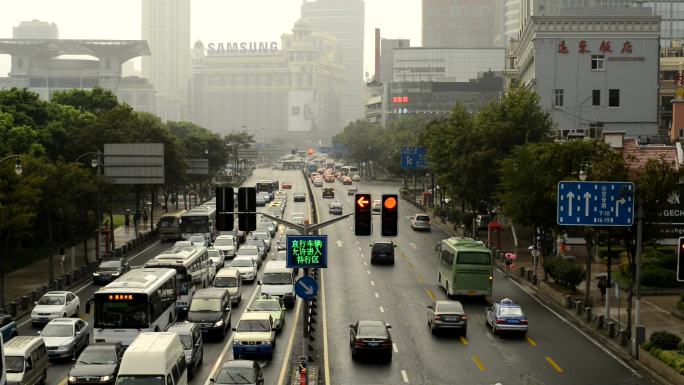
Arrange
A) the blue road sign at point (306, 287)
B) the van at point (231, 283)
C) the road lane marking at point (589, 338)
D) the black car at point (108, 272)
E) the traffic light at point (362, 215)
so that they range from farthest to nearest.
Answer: the black car at point (108, 272) → the van at point (231, 283) → the road lane marking at point (589, 338) → the blue road sign at point (306, 287) → the traffic light at point (362, 215)

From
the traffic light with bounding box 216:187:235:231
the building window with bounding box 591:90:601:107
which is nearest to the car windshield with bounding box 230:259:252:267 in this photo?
the traffic light with bounding box 216:187:235:231

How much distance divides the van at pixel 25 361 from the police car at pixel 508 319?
19902 millimetres

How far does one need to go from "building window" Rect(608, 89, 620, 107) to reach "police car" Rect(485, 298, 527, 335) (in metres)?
65.1

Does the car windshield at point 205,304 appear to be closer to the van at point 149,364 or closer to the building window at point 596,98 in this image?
the van at point 149,364

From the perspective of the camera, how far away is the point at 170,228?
8744 cm

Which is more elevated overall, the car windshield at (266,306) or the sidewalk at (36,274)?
the car windshield at (266,306)

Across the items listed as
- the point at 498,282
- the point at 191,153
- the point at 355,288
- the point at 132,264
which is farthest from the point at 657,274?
the point at 191,153

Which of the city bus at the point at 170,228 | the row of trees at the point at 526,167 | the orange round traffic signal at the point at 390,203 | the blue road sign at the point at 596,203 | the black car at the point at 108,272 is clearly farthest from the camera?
the city bus at the point at 170,228

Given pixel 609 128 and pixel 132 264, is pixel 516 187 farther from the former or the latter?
pixel 609 128

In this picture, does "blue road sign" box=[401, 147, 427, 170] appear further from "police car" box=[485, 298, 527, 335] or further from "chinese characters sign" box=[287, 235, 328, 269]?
"chinese characters sign" box=[287, 235, 328, 269]

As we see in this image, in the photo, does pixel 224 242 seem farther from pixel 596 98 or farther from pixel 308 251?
pixel 596 98

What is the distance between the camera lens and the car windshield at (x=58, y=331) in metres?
39.5

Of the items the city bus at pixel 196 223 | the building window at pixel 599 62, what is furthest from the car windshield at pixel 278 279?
the building window at pixel 599 62

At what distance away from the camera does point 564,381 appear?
3606cm
